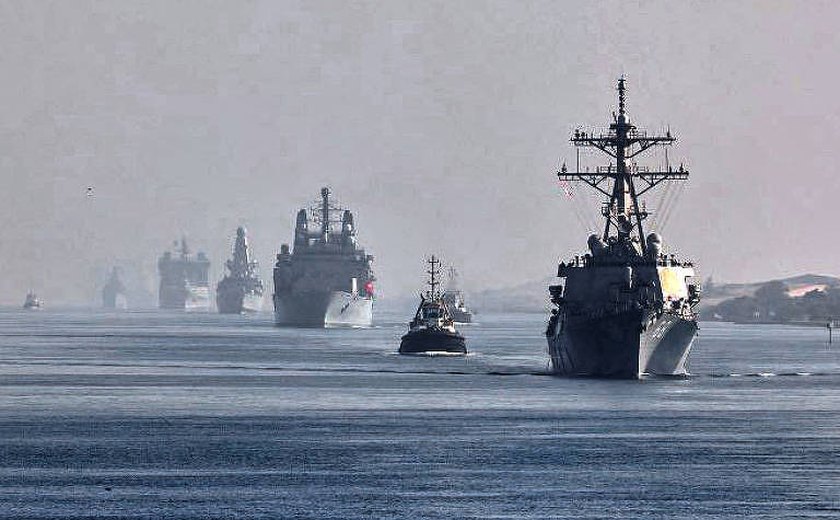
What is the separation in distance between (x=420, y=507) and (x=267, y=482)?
8303 millimetres

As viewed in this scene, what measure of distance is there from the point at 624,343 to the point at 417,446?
41.8 metres

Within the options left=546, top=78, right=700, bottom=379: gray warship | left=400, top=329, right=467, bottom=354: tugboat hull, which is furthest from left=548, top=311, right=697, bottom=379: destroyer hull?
left=400, top=329, right=467, bottom=354: tugboat hull

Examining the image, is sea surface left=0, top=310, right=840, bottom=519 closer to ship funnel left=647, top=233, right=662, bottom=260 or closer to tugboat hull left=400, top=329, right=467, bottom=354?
ship funnel left=647, top=233, right=662, bottom=260

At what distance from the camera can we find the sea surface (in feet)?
202

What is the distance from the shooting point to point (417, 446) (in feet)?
264

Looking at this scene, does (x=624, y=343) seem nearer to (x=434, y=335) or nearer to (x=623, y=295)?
(x=623, y=295)

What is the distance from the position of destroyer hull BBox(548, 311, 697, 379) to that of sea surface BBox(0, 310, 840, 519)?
1556 millimetres

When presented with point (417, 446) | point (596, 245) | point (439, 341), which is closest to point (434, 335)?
point (439, 341)

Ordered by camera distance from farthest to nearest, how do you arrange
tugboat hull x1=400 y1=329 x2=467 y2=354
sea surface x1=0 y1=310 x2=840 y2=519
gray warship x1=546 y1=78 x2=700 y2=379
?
1. tugboat hull x1=400 y1=329 x2=467 y2=354
2. gray warship x1=546 y1=78 x2=700 y2=379
3. sea surface x1=0 y1=310 x2=840 y2=519

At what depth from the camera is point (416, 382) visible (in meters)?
130

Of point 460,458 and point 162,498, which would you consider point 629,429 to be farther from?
point 162,498

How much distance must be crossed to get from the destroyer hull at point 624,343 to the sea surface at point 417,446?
1.56 m

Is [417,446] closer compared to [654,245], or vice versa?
[417,446]

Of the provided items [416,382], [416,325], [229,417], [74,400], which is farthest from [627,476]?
[416,325]
